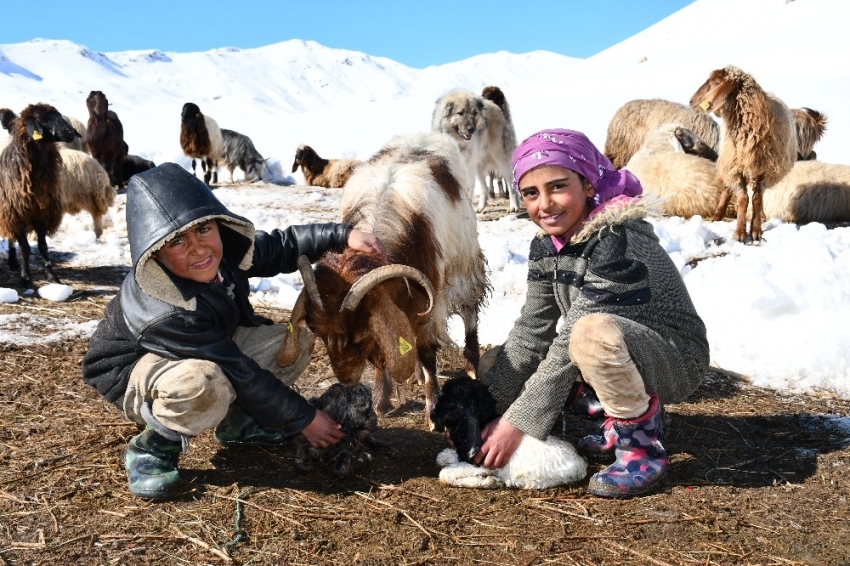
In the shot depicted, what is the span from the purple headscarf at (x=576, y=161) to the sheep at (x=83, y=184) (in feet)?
24.1

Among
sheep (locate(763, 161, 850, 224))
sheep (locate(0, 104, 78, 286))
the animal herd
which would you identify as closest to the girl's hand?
the animal herd

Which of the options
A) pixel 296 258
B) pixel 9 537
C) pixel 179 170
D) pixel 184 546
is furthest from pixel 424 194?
pixel 9 537

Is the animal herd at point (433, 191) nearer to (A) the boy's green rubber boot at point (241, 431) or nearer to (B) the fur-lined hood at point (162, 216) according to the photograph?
(A) the boy's green rubber boot at point (241, 431)

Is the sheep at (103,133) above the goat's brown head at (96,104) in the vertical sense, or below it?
below

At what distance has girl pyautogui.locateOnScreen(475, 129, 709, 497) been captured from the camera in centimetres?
287

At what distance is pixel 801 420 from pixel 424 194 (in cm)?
231

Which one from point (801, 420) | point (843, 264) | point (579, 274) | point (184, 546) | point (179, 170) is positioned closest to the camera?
point (184, 546)

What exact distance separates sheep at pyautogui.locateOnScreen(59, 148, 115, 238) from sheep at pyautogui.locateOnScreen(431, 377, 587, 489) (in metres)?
7.30

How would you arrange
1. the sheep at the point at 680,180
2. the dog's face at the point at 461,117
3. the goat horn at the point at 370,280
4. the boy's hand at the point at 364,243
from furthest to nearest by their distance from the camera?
the dog's face at the point at 461,117, the sheep at the point at 680,180, the boy's hand at the point at 364,243, the goat horn at the point at 370,280

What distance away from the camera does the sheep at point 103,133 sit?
50.5ft

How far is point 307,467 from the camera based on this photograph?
10.3ft


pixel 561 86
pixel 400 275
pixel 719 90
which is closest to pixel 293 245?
pixel 400 275

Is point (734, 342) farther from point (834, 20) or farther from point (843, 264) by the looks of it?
point (834, 20)

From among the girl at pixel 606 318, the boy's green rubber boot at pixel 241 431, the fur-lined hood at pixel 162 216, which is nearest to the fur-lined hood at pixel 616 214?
the girl at pixel 606 318
